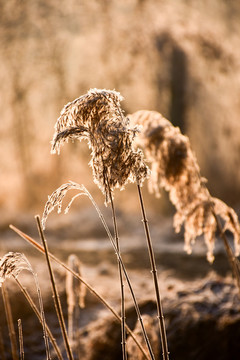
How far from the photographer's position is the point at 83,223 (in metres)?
10.9

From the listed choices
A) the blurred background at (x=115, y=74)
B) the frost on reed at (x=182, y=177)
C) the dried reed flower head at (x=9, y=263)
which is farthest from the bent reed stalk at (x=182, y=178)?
the blurred background at (x=115, y=74)

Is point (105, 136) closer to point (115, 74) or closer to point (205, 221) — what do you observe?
point (205, 221)

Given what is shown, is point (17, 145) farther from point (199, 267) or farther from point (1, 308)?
point (1, 308)

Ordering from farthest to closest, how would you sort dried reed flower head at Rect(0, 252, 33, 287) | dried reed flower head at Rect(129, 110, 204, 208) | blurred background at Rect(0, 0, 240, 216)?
blurred background at Rect(0, 0, 240, 216), dried reed flower head at Rect(129, 110, 204, 208), dried reed flower head at Rect(0, 252, 33, 287)

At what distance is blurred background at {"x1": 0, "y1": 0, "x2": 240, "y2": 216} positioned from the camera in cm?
1062

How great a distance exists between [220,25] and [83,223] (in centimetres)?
729

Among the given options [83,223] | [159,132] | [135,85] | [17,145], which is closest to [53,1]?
[135,85]

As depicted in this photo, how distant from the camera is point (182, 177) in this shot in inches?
62.4

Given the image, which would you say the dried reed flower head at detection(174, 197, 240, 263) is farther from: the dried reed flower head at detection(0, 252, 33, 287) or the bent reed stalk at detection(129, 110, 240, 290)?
the dried reed flower head at detection(0, 252, 33, 287)

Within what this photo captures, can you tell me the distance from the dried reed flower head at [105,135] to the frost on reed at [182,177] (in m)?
0.30

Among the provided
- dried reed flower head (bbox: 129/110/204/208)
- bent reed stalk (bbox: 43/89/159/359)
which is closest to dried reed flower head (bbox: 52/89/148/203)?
bent reed stalk (bbox: 43/89/159/359)

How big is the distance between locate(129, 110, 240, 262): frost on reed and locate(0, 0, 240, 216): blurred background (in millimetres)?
9071

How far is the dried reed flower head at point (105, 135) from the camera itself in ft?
4.13

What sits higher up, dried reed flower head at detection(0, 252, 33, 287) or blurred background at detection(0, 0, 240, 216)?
blurred background at detection(0, 0, 240, 216)
